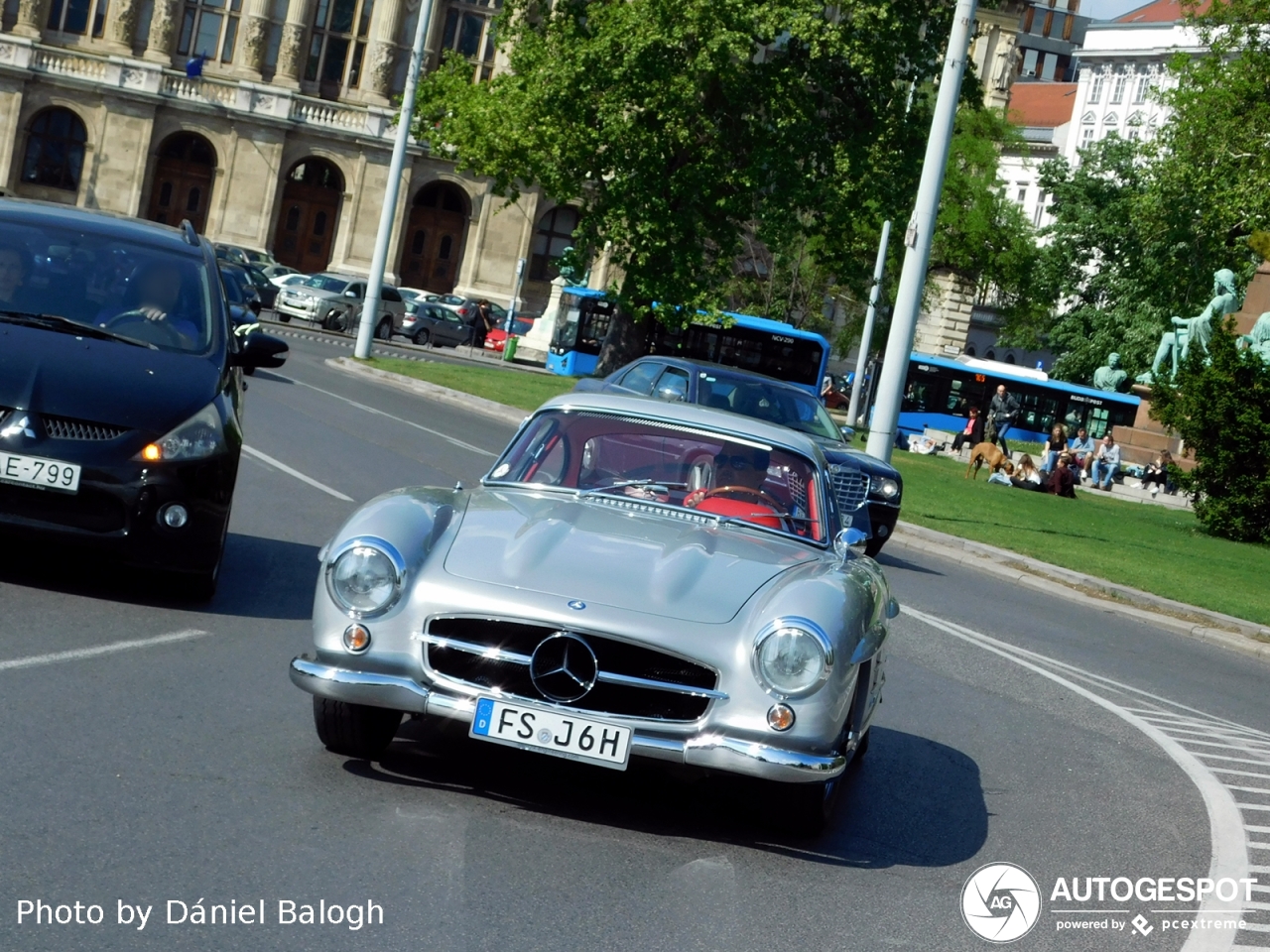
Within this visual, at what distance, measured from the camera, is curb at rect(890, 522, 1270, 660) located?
1711 centimetres

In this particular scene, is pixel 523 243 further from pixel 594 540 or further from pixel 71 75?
pixel 594 540

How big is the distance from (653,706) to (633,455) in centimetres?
175

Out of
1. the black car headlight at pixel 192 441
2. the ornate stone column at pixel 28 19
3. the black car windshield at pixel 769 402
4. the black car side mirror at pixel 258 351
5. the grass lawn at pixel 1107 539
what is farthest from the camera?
the ornate stone column at pixel 28 19

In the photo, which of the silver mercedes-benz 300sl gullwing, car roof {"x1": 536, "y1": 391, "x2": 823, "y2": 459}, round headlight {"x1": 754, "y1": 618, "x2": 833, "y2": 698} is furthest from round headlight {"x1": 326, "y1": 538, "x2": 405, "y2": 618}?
car roof {"x1": 536, "y1": 391, "x2": 823, "y2": 459}

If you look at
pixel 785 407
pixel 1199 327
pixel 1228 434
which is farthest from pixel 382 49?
pixel 785 407

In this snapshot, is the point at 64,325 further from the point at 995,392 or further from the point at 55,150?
the point at 55,150

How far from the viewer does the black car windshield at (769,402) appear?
55.6ft

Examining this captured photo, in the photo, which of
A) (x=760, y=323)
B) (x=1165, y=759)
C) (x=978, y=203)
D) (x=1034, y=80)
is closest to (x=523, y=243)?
(x=978, y=203)

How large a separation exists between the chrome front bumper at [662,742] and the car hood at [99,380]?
112 inches

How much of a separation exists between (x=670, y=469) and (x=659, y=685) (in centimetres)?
176

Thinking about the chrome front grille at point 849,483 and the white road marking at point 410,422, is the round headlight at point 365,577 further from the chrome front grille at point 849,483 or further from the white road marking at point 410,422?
the white road marking at point 410,422

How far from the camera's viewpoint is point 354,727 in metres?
6.40

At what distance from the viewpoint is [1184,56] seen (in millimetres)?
48625

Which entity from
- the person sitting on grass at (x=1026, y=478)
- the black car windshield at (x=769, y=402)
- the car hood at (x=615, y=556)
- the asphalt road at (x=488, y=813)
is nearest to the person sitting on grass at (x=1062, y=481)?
the person sitting on grass at (x=1026, y=478)
